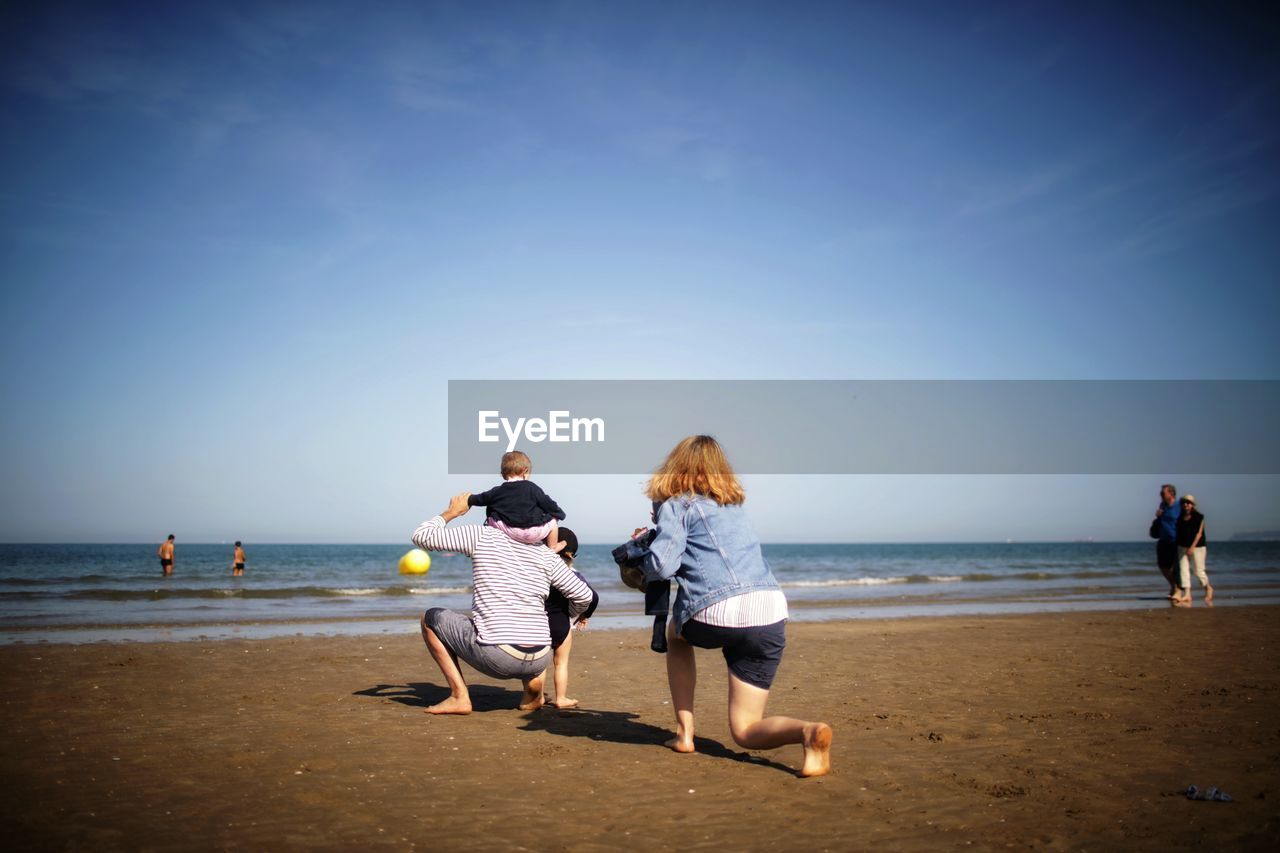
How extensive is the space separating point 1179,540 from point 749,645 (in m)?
14.5

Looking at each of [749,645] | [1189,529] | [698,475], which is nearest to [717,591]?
[749,645]

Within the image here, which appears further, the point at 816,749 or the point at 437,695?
the point at 437,695

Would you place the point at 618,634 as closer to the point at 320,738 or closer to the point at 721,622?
the point at 320,738

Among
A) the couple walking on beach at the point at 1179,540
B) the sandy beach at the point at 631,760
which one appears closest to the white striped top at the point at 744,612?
the sandy beach at the point at 631,760

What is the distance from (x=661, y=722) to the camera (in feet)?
21.4

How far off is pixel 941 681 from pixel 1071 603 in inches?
499

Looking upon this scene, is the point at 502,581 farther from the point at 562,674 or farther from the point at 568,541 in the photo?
the point at 562,674

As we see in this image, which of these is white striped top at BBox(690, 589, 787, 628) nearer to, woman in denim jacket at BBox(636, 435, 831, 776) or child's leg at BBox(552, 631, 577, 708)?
woman in denim jacket at BBox(636, 435, 831, 776)

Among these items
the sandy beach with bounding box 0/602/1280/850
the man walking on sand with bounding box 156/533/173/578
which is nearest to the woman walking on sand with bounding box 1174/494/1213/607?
the sandy beach with bounding box 0/602/1280/850

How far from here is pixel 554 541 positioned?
637cm

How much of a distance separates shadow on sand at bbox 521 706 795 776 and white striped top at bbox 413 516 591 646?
0.65 metres

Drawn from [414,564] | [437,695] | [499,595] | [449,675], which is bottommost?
[414,564]

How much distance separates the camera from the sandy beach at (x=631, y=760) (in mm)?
3865

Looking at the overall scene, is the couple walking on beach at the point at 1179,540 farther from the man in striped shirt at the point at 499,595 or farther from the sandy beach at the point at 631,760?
the man in striped shirt at the point at 499,595
